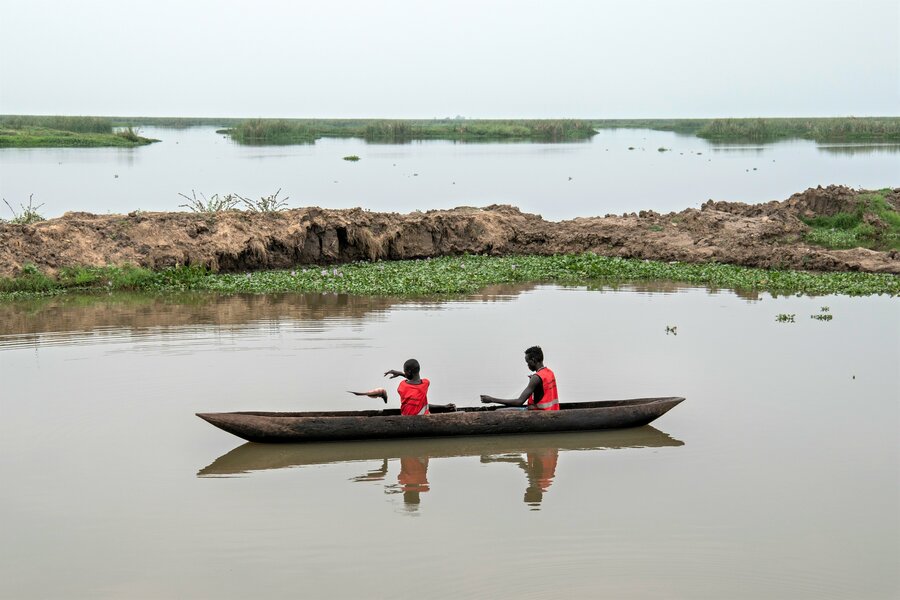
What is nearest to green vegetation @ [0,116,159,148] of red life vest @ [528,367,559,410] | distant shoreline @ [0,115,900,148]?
distant shoreline @ [0,115,900,148]

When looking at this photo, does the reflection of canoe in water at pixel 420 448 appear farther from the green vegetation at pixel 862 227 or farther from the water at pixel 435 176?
the water at pixel 435 176

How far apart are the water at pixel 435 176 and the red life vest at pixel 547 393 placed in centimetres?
1947

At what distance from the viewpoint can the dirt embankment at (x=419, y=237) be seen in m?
19.8

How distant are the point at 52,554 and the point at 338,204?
2525 cm

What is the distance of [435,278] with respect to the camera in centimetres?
2014

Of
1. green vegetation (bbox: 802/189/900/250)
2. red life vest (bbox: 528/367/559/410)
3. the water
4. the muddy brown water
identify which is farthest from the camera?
the water

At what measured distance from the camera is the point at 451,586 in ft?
25.3

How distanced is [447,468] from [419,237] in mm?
13318

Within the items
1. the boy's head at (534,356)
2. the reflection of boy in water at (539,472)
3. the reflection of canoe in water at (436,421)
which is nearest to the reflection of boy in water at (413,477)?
the reflection of canoe in water at (436,421)

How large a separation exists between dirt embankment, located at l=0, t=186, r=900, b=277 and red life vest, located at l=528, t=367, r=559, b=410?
11234 mm

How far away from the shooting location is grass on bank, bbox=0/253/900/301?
19.1 m

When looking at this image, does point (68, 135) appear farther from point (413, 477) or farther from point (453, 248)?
point (413, 477)

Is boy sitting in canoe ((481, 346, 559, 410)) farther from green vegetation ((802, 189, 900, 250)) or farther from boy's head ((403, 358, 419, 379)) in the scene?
green vegetation ((802, 189, 900, 250))

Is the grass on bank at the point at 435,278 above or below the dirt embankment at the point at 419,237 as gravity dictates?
below
